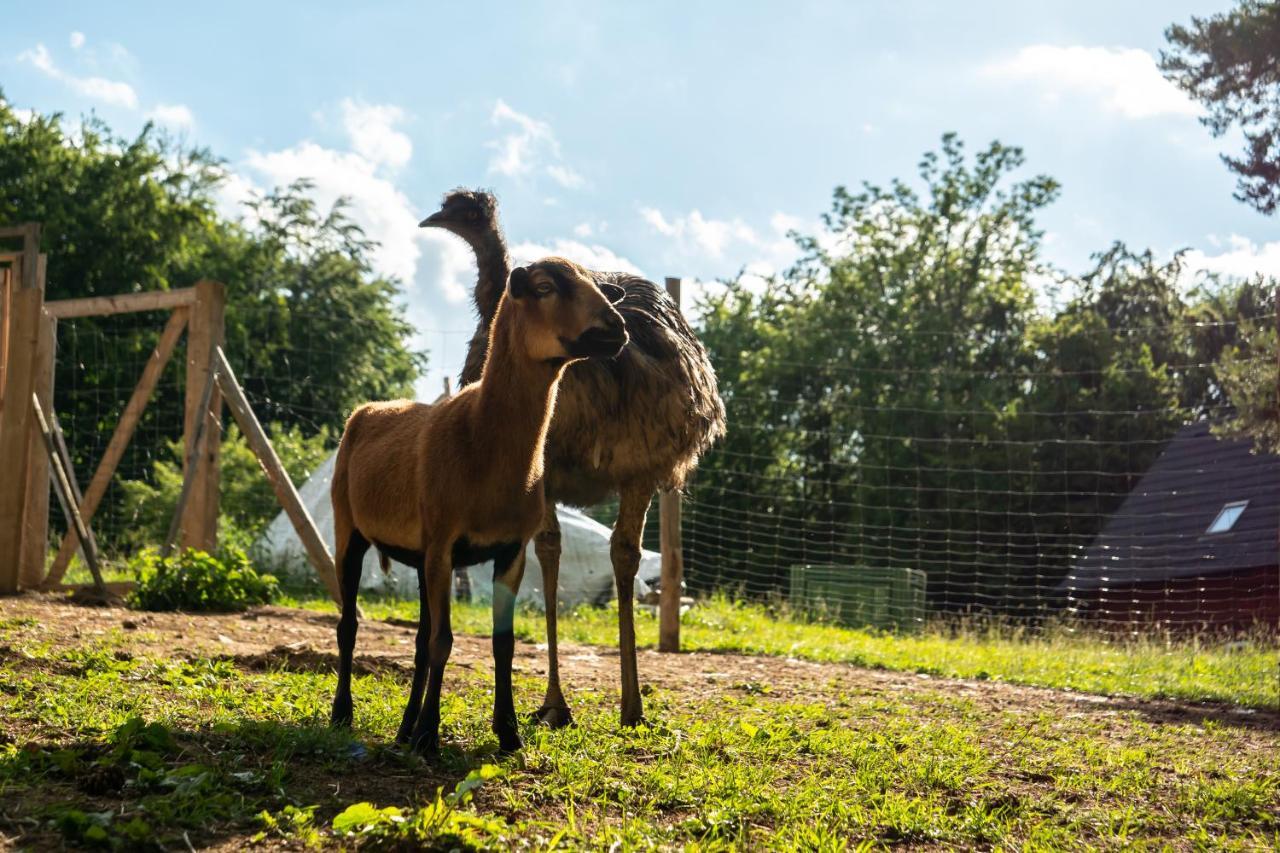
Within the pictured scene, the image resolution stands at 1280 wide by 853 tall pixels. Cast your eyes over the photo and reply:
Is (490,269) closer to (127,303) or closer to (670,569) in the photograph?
(670,569)

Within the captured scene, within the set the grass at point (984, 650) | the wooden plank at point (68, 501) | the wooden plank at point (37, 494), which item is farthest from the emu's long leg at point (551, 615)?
the wooden plank at point (37, 494)

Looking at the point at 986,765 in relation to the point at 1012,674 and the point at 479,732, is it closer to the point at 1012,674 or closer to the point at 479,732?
the point at 479,732

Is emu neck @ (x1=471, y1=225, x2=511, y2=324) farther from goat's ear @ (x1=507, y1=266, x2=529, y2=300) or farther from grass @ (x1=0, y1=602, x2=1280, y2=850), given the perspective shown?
grass @ (x1=0, y1=602, x2=1280, y2=850)

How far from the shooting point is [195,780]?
3812mm

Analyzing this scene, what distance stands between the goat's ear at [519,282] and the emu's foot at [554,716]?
6.78ft

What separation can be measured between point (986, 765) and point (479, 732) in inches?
86.5

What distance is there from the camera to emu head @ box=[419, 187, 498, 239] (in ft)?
21.3

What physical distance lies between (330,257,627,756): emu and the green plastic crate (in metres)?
9.66

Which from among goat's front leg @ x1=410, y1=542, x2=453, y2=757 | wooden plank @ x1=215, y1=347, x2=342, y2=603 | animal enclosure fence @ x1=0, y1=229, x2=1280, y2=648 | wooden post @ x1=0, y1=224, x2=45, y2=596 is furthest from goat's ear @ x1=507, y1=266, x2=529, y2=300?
animal enclosure fence @ x1=0, y1=229, x2=1280, y2=648

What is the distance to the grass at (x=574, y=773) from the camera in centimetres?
361

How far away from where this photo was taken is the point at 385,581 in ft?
45.8

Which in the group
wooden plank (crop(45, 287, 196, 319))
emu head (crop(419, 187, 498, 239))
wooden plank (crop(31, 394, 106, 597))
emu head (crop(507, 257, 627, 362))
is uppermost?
wooden plank (crop(45, 287, 196, 319))

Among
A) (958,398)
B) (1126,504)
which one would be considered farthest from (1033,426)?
(1126,504)

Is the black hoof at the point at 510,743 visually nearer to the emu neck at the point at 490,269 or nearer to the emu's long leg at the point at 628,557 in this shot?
the emu's long leg at the point at 628,557
